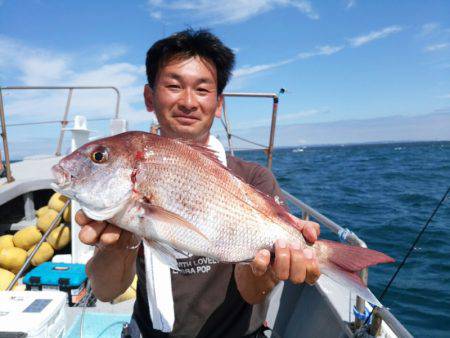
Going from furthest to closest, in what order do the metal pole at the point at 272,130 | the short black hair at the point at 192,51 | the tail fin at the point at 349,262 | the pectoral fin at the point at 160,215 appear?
the metal pole at the point at 272,130 < the short black hair at the point at 192,51 < the tail fin at the point at 349,262 < the pectoral fin at the point at 160,215

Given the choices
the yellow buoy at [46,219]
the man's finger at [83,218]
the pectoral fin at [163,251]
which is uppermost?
the man's finger at [83,218]

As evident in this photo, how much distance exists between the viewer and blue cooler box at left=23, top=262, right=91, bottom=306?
385cm

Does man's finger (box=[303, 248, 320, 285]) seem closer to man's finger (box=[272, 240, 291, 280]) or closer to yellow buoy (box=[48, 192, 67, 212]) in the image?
man's finger (box=[272, 240, 291, 280])

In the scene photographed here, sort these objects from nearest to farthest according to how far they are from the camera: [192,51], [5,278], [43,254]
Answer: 1. [192,51]
2. [5,278]
3. [43,254]

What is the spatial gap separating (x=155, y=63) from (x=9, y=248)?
A: 4.18 m

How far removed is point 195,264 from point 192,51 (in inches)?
57.5

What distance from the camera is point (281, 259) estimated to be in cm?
183

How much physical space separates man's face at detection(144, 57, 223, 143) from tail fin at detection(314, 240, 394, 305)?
113 cm

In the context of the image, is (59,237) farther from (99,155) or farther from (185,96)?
(99,155)

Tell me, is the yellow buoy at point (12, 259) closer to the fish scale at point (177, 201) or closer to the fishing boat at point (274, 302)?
the fishing boat at point (274, 302)

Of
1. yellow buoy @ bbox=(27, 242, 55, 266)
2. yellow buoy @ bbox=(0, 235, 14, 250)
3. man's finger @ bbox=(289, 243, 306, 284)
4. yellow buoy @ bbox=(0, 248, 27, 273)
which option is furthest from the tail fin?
yellow buoy @ bbox=(0, 235, 14, 250)

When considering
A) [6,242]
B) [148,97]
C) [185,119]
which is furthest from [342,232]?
[6,242]

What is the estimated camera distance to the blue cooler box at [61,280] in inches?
151

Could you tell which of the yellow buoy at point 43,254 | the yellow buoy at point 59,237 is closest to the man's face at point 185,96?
the yellow buoy at point 59,237
